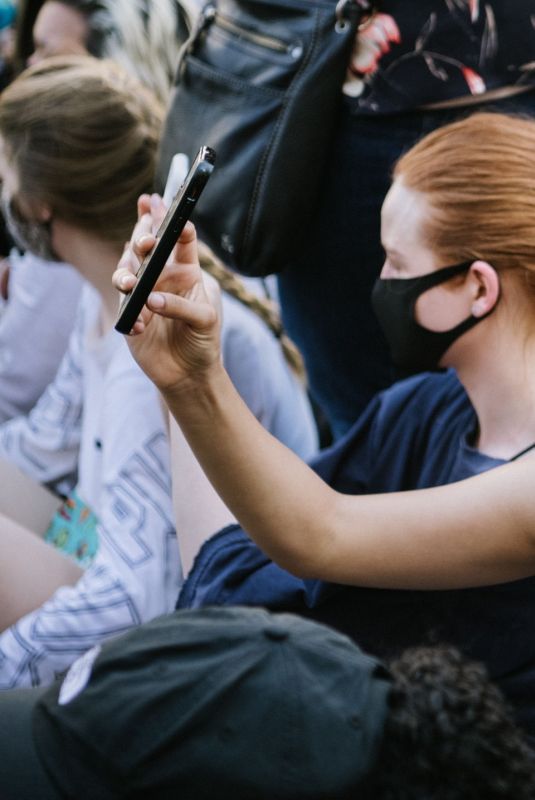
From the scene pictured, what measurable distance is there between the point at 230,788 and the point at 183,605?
28.5 inches

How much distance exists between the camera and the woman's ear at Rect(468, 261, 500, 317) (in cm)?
181

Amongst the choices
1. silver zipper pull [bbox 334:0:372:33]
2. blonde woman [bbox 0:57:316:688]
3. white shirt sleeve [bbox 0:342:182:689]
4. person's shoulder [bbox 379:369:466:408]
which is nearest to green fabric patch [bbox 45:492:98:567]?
blonde woman [bbox 0:57:316:688]

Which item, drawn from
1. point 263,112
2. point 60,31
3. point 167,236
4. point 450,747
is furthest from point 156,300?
point 60,31

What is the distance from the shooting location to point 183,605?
202 centimetres

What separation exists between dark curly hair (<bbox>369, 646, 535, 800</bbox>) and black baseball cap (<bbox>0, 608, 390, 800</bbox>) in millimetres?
22

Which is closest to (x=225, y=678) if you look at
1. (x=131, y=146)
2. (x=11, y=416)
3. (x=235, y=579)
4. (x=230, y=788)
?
(x=230, y=788)

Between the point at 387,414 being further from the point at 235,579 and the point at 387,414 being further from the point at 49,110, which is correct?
the point at 49,110

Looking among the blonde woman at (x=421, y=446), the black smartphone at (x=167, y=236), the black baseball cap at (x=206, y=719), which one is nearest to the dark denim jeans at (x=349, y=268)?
the blonde woman at (x=421, y=446)

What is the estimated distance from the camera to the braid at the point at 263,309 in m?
2.58

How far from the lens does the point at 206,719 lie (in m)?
1.34

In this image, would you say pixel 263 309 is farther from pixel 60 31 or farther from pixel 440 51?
pixel 60 31

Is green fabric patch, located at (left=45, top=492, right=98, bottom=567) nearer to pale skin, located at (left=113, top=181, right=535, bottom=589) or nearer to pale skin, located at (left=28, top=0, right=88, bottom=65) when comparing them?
pale skin, located at (left=113, top=181, right=535, bottom=589)

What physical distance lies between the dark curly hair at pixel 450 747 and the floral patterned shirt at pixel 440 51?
3.22ft

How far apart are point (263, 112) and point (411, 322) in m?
0.46
